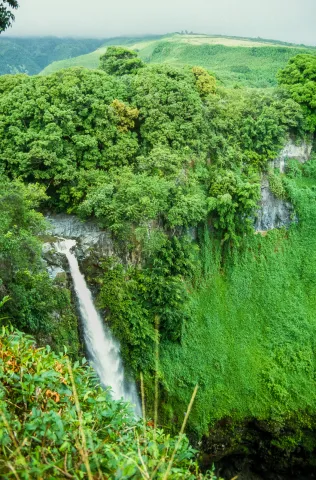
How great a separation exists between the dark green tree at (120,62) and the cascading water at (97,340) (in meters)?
12.4

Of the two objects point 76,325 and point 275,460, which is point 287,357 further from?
point 76,325

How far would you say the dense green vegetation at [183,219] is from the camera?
A: 15422 mm

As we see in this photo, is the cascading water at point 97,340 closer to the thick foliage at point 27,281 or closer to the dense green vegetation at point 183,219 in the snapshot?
the dense green vegetation at point 183,219

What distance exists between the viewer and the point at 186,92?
63.1ft

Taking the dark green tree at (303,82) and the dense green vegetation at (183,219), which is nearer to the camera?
the dense green vegetation at (183,219)

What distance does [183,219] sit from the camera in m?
16.7

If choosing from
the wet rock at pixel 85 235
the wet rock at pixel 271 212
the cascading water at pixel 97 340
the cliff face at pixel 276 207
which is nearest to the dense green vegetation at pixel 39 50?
the cliff face at pixel 276 207

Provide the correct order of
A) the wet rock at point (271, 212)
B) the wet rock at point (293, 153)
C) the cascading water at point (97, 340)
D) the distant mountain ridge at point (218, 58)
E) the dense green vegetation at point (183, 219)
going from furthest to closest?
the distant mountain ridge at point (218, 58) < the wet rock at point (293, 153) < the wet rock at point (271, 212) < the dense green vegetation at point (183, 219) < the cascading water at point (97, 340)

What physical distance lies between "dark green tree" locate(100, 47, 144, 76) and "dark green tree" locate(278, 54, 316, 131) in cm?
868

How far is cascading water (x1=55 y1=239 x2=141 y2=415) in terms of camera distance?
14.3 meters

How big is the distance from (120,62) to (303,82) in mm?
10635

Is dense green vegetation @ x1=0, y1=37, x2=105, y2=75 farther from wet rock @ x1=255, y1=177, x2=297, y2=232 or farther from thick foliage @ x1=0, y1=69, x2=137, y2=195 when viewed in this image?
wet rock @ x1=255, y1=177, x2=297, y2=232

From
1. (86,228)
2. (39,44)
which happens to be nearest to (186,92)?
(86,228)

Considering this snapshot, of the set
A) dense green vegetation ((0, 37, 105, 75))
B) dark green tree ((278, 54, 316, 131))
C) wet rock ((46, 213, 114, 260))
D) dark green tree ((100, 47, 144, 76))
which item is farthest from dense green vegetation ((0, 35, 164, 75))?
wet rock ((46, 213, 114, 260))
